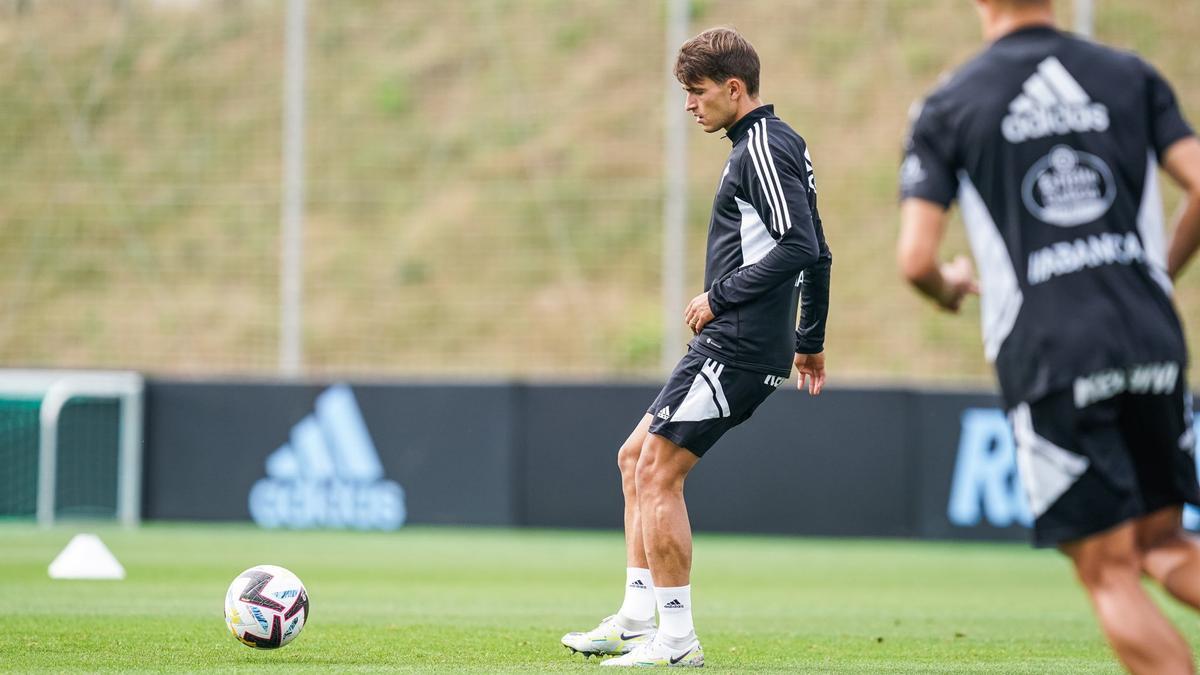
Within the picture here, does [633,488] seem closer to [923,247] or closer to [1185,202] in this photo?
[923,247]

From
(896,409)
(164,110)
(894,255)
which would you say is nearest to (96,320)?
(164,110)

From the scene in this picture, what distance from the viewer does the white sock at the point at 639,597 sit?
612cm

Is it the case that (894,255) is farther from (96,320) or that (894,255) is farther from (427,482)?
(96,320)

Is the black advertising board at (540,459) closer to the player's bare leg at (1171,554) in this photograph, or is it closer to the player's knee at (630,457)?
the player's knee at (630,457)

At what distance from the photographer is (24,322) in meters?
24.5

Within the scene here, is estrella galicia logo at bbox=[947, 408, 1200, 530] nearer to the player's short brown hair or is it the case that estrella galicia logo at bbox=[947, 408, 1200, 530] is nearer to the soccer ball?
the player's short brown hair

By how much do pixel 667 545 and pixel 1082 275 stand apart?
7.81 ft

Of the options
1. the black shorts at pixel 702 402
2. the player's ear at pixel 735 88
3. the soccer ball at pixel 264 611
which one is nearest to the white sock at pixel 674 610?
the black shorts at pixel 702 402

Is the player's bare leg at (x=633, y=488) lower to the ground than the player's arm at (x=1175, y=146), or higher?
lower

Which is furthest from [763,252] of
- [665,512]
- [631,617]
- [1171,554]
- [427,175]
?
[427,175]

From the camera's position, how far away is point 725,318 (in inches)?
230

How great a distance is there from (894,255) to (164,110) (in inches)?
522

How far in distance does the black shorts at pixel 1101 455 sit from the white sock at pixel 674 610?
2160mm

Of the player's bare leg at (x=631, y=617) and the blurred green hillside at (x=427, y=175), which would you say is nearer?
the player's bare leg at (x=631, y=617)
